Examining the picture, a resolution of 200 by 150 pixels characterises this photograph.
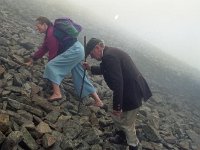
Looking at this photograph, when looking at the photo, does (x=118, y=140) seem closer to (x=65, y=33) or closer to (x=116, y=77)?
(x=116, y=77)

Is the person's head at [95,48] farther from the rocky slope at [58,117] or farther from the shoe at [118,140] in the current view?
the shoe at [118,140]

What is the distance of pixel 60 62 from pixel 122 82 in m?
2.21

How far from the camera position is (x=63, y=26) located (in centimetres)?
894

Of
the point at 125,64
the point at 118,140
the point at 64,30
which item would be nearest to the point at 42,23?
the point at 64,30

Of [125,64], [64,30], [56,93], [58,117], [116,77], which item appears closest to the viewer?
[116,77]

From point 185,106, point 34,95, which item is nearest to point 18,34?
point 34,95

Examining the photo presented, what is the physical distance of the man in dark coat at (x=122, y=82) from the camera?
722 centimetres

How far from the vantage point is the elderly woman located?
8688mm

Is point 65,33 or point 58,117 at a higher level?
point 65,33

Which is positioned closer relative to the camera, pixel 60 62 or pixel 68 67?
pixel 60 62

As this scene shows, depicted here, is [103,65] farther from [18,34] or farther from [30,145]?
[18,34]

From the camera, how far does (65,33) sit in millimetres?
8977

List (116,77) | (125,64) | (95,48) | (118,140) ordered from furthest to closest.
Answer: (118,140) < (125,64) < (95,48) < (116,77)

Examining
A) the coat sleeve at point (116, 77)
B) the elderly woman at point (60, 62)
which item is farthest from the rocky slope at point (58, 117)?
the coat sleeve at point (116, 77)
